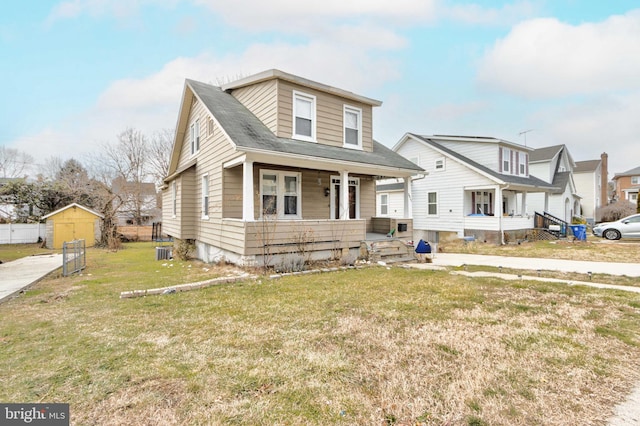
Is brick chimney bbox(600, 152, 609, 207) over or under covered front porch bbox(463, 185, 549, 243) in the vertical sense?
over

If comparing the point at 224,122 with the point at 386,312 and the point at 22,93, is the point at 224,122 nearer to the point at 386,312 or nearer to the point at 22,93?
the point at 386,312

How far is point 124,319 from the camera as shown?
15.8 feet

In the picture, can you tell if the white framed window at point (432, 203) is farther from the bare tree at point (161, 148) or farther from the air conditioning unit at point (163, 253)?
the bare tree at point (161, 148)

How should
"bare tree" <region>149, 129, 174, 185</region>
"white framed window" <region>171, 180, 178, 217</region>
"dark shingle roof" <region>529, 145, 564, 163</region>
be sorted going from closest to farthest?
"white framed window" <region>171, 180, 178, 217</region>
"dark shingle roof" <region>529, 145, 564, 163</region>
"bare tree" <region>149, 129, 174, 185</region>

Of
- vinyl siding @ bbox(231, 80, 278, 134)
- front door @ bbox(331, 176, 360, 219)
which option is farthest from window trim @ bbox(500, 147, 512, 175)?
vinyl siding @ bbox(231, 80, 278, 134)

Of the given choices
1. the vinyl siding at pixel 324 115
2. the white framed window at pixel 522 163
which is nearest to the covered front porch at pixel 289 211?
the vinyl siding at pixel 324 115

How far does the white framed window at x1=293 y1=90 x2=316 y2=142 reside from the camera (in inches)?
430

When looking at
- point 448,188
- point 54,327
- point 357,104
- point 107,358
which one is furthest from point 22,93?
point 448,188

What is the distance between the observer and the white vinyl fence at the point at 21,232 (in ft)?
66.7

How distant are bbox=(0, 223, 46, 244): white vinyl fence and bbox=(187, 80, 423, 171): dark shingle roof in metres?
17.6

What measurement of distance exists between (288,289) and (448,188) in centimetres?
1446

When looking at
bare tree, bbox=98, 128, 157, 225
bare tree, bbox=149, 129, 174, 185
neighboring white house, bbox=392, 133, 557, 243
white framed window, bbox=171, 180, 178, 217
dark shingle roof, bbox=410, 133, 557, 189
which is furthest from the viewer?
bare tree, bbox=149, 129, 174, 185

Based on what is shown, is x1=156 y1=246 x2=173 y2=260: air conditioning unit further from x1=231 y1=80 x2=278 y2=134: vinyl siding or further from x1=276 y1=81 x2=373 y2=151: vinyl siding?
x1=276 y1=81 x2=373 y2=151: vinyl siding

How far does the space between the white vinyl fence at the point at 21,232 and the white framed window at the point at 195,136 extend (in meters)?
15.8
